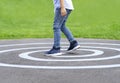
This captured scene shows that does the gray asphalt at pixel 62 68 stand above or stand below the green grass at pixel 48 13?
above

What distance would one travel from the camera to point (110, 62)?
24.6 ft

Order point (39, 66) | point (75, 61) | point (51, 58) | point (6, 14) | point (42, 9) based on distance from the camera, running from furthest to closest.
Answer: point (42, 9) < point (6, 14) < point (51, 58) < point (75, 61) < point (39, 66)

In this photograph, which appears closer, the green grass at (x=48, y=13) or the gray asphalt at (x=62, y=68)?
the gray asphalt at (x=62, y=68)

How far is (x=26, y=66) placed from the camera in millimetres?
7160

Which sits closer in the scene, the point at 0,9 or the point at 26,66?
the point at 26,66

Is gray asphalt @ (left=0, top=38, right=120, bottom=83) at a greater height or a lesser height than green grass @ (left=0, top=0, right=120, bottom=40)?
greater

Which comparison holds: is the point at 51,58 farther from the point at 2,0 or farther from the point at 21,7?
the point at 2,0

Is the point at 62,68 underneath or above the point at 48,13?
above

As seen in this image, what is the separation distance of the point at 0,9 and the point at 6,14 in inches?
66.6

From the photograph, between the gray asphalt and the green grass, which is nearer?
the gray asphalt

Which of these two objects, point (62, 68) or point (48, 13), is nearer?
point (62, 68)
